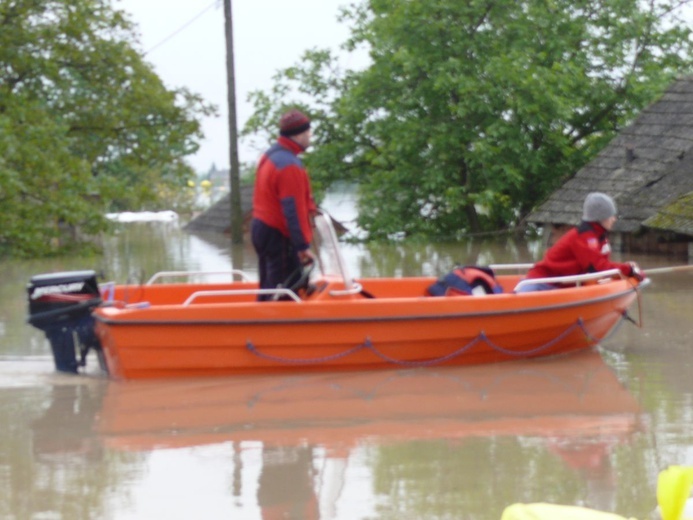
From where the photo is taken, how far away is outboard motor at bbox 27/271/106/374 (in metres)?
8.84

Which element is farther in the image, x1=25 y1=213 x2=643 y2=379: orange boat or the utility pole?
the utility pole

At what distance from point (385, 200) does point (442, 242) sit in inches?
58.2

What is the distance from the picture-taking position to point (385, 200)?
83.1 ft

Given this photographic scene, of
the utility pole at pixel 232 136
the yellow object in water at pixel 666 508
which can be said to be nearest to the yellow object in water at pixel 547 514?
the yellow object in water at pixel 666 508

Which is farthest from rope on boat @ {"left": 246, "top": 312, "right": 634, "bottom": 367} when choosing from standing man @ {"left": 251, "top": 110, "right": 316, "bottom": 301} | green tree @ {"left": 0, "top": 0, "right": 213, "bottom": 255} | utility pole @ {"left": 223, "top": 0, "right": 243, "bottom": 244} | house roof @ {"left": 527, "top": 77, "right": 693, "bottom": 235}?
utility pole @ {"left": 223, "top": 0, "right": 243, "bottom": 244}

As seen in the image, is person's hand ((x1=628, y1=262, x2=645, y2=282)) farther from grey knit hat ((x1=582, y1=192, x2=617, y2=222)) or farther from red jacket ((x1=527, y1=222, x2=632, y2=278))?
grey knit hat ((x1=582, y1=192, x2=617, y2=222))

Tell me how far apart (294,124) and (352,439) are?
3.11 m

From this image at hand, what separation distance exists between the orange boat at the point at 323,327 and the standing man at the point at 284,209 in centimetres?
22

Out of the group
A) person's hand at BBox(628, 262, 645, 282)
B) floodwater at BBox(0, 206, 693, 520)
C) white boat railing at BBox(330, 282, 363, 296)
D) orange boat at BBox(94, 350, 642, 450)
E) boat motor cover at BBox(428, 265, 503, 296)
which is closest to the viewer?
floodwater at BBox(0, 206, 693, 520)

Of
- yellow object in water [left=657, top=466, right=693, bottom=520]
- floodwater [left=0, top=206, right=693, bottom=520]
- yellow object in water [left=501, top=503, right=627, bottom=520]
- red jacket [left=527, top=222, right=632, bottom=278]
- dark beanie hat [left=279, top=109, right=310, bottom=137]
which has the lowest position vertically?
floodwater [left=0, top=206, right=693, bottom=520]

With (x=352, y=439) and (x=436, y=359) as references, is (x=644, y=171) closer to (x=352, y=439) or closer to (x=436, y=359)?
(x=436, y=359)

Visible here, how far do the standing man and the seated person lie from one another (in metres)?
1.73

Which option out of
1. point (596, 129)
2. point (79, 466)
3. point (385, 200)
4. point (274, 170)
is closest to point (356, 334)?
point (274, 170)

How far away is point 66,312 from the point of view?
887 centimetres
